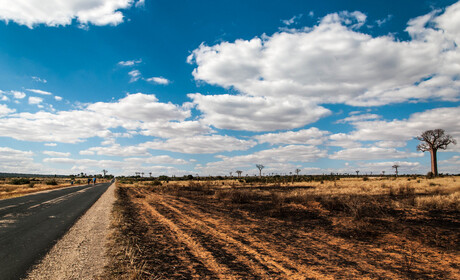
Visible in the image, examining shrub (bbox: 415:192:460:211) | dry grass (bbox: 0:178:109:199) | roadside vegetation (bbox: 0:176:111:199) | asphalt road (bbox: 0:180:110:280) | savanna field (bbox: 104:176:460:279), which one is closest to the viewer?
savanna field (bbox: 104:176:460:279)

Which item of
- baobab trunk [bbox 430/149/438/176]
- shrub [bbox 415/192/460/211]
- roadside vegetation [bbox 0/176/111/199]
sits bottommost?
roadside vegetation [bbox 0/176/111/199]

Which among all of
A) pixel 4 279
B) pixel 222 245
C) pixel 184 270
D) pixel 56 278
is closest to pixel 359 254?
pixel 222 245

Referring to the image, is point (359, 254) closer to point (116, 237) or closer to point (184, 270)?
point (184, 270)

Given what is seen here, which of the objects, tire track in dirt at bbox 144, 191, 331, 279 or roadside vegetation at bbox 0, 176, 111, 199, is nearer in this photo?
tire track in dirt at bbox 144, 191, 331, 279

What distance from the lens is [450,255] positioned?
277 inches

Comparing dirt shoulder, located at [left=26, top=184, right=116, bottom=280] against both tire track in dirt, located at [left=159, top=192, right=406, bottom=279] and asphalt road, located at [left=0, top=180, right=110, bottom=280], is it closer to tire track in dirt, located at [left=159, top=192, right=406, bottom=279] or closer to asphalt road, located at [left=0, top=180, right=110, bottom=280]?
asphalt road, located at [left=0, top=180, right=110, bottom=280]

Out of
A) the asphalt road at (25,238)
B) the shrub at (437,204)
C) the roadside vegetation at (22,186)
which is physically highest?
the shrub at (437,204)

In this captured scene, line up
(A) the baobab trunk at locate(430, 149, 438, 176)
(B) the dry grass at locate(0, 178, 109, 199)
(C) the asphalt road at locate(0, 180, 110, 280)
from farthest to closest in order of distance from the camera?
1. (A) the baobab trunk at locate(430, 149, 438, 176)
2. (B) the dry grass at locate(0, 178, 109, 199)
3. (C) the asphalt road at locate(0, 180, 110, 280)

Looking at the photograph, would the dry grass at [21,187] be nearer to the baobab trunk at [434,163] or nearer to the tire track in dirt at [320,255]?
the tire track in dirt at [320,255]

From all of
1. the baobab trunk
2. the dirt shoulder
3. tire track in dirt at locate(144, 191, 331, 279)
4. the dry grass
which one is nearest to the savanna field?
tire track in dirt at locate(144, 191, 331, 279)

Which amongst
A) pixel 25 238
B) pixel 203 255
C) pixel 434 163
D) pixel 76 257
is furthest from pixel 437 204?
pixel 434 163

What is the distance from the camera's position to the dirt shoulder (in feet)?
19.4

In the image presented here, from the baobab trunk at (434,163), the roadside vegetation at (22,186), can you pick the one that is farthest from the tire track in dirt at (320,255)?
the baobab trunk at (434,163)

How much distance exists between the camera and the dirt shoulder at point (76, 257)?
5.90 m
